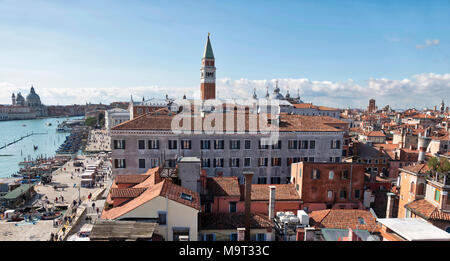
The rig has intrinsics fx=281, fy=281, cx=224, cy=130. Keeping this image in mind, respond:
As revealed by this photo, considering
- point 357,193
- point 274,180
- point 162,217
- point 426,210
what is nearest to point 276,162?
point 274,180

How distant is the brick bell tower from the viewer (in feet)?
177

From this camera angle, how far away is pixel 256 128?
22656 millimetres

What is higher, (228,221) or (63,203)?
(228,221)

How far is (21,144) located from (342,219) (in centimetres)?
10073

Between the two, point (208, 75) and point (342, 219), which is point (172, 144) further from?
point (208, 75)

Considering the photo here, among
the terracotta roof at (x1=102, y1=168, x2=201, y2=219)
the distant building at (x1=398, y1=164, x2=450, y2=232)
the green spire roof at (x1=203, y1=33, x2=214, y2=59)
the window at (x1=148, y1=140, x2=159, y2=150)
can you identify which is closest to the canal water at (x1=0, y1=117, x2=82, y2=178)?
the green spire roof at (x1=203, y1=33, x2=214, y2=59)

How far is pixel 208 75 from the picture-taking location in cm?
5531

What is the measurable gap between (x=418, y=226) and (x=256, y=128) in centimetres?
1585

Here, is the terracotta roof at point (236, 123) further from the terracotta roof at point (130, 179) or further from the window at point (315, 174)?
the terracotta roof at point (130, 179)

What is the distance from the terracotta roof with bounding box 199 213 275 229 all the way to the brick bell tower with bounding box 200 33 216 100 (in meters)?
43.9

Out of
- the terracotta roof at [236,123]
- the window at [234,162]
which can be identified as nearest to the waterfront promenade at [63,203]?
the terracotta roof at [236,123]

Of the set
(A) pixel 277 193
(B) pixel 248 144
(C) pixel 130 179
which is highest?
(B) pixel 248 144
